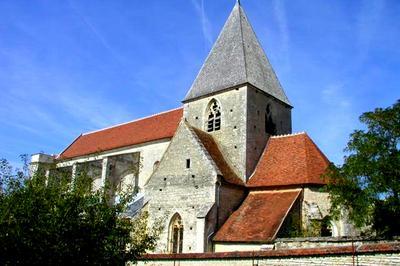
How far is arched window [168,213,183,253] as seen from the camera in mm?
21438

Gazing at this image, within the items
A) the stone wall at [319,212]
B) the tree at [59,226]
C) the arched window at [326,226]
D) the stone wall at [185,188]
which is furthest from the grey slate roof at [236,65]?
the tree at [59,226]

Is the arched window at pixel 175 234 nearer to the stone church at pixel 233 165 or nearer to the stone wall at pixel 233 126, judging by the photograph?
the stone church at pixel 233 165

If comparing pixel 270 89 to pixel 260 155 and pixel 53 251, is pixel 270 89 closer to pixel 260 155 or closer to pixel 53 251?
pixel 260 155

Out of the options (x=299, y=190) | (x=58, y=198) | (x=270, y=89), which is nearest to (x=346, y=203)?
(x=299, y=190)

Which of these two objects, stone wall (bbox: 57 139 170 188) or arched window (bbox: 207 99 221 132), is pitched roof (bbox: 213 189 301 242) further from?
stone wall (bbox: 57 139 170 188)

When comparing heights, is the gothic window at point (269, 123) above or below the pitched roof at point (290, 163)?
above

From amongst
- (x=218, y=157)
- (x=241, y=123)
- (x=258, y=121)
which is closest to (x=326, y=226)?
(x=218, y=157)

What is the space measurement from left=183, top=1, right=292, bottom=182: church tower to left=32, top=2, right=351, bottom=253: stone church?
6cm

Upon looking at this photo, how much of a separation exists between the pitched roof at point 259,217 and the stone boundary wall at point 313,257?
4.70 meters

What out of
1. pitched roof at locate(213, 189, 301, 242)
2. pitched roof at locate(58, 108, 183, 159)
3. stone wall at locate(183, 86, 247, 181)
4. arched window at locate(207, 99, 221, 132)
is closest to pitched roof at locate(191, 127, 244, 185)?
stone wall at locate(183, 86, 247, 181)

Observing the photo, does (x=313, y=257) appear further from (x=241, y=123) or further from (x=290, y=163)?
(x=241, y=123)

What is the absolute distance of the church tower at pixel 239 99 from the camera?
23500 millimetres

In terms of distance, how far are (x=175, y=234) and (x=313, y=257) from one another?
1133cm

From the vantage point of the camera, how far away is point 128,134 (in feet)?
107
